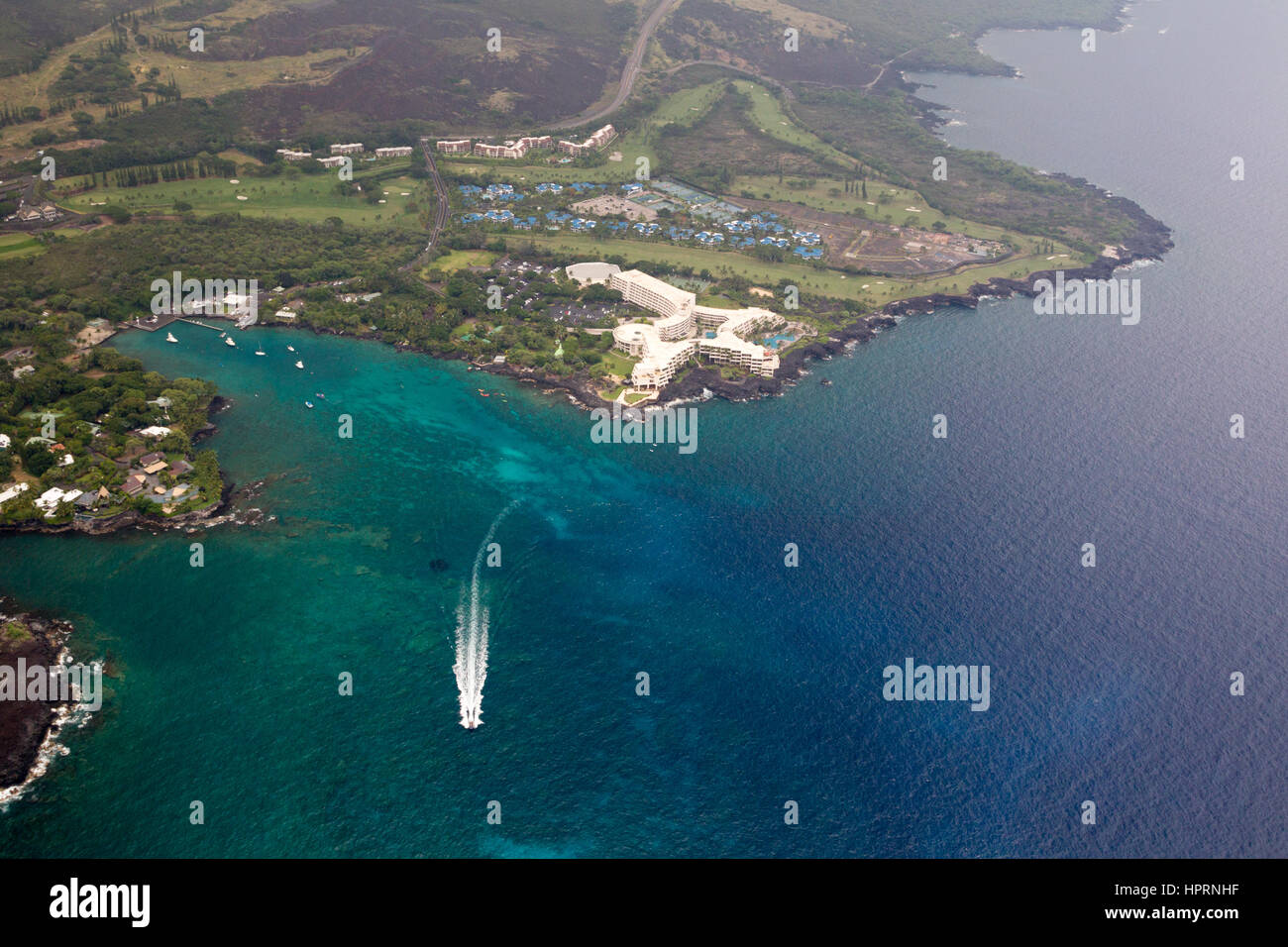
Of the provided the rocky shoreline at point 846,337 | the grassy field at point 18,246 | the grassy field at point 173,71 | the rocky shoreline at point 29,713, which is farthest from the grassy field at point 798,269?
the rocky shoreline at point 29,713

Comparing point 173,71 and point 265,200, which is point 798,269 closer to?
point 265,200

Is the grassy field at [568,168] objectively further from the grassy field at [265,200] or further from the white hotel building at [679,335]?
the white hotel building at [679,335]

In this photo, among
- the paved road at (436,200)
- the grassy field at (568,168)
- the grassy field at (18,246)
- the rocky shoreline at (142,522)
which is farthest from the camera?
the grassy field at (568,168)

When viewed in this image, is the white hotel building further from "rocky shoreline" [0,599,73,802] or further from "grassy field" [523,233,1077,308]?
"rocky shoreline" [0,599,73,802]

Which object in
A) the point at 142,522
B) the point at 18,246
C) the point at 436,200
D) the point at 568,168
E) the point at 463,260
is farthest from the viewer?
the point at 568,168

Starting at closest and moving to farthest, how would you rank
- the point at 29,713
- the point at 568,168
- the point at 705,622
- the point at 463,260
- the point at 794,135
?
the point at 29,713 → the point at 705,622 → the point at 463,260 → the point at 568,168 → the point at 794,135

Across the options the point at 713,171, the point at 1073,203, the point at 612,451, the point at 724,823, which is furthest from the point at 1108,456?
the point at 713,171

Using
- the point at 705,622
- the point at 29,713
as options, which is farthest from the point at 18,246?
the point at 705,622
